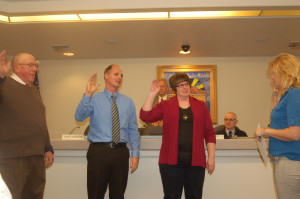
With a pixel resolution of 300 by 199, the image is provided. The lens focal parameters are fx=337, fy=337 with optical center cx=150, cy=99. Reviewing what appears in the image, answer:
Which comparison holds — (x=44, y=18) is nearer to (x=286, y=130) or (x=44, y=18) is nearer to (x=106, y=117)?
(x=106, y=117)

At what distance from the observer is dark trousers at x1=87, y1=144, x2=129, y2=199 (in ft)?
8.23

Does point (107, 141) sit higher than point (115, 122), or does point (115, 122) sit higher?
point (115, 122)

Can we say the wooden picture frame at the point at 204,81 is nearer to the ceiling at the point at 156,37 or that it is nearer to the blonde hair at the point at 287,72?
the ceiling at the point at 156,37

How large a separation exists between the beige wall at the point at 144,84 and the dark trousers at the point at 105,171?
4334mm

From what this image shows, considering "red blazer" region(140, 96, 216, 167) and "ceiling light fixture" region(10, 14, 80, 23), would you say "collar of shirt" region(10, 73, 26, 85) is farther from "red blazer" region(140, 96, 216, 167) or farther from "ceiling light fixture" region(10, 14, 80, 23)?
"ceiling light fixture" region(10, 14, 80, 23)

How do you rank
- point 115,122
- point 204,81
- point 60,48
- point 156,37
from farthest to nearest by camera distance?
point 204,81 → point 60,48 → point 156,37 → point 115,122

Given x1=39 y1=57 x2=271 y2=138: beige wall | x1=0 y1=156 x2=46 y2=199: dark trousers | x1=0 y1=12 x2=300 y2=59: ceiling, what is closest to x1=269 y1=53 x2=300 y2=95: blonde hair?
x1=0 y1=156 x2=46 y2=199: dark trousers

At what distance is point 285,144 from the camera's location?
6.31 feet

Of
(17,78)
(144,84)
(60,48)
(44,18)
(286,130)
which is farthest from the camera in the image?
(144,84)

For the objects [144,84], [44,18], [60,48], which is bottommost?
[144,84]

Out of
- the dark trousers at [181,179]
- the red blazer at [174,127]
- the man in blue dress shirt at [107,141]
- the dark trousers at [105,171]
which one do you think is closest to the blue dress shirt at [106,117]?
the man in blue dress shirt at [107,141]

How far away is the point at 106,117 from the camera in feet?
8.72

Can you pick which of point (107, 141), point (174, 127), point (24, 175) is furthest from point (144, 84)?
point (24, 175)

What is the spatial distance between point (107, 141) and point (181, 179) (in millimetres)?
625
